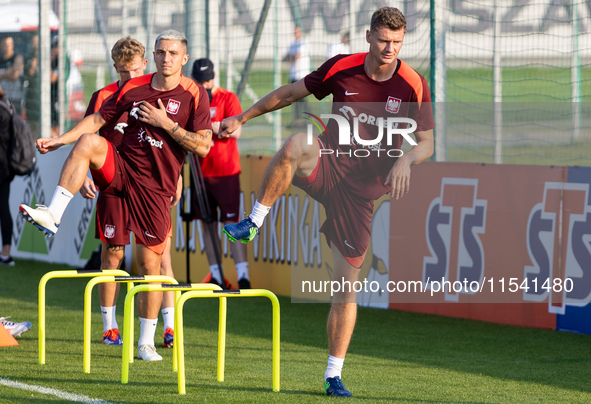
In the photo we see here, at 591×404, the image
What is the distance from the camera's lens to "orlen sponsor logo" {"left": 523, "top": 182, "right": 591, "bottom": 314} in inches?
288

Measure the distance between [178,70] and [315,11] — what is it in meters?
3.88

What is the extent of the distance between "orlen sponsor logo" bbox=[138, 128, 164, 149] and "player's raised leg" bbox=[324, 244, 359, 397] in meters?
1.61

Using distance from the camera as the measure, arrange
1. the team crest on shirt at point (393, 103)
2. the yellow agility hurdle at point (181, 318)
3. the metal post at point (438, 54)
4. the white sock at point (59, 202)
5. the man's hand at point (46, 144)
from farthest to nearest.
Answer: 1. the metal post at point (438, 54)
2. the man's hand at point (46, 144)
3. the white sock at point (59, 202)
4. the team crest on shirt at point (393, 103)
5. the yellow agility hurdle at point (181, 318)

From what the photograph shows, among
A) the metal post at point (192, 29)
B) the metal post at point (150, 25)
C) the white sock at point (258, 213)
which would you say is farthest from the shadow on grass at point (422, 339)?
the metal post at point (150, 25)

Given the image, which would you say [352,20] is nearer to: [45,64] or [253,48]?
[253,48]

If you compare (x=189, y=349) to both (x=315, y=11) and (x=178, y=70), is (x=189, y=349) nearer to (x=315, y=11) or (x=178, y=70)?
Result: (x=178, y=70)

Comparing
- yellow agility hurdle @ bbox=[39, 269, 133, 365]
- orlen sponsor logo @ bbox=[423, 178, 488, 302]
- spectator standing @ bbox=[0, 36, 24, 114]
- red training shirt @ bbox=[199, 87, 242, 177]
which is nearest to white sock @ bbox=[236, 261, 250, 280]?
red training shirt @ bbox=[199, 87, 242, 177]

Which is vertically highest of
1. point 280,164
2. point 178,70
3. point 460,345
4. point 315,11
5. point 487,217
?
point 315,11

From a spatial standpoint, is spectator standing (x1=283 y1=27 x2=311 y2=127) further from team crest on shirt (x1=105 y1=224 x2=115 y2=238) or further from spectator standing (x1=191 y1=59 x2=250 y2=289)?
team crest on shirt (x1=105 y1=224 x2=115 y2=238)

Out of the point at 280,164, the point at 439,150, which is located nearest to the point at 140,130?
the point at 280,164

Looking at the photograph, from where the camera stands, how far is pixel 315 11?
31.8 ft

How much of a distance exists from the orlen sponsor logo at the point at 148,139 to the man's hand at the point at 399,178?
1.90 metres

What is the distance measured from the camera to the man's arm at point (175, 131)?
595cm

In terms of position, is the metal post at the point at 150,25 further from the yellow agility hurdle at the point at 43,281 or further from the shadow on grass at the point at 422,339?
the yellow agility hurdle at the point at 43,281
